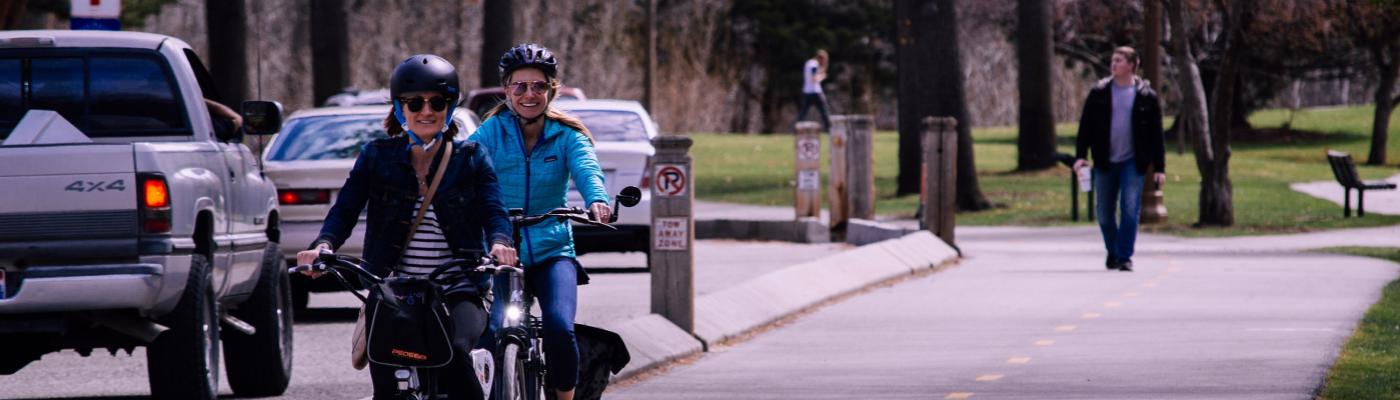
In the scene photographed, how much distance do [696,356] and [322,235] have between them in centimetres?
577

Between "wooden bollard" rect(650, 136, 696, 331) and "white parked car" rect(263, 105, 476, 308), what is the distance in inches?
88.9

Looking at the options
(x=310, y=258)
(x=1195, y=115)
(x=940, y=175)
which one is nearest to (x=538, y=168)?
(x=310, y=258)

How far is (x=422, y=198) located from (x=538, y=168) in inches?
39.9

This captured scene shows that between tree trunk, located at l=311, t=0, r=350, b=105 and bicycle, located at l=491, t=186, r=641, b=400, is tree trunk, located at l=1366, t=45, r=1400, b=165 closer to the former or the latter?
tree trunk, located at l=311, t=0, r=350, b=105

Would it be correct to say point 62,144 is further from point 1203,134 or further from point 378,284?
point 1203,134

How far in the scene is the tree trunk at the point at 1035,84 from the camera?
31875 mm

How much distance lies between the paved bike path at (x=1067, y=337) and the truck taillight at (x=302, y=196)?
3057 millimetres

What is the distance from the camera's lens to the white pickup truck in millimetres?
8258

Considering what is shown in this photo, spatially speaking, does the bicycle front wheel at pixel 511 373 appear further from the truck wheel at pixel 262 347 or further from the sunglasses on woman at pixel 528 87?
the truck wheel at pixel 262 347

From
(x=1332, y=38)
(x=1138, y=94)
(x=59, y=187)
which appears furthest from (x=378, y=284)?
(x=1332, y=38)

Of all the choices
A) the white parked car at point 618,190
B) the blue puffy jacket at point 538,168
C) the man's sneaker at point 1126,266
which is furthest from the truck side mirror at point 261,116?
the man's sneaker at point 1126,266

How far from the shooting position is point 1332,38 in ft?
153

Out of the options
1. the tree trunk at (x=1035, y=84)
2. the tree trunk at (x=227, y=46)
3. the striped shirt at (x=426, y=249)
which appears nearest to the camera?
the striped shirt at (x=426, y=249)

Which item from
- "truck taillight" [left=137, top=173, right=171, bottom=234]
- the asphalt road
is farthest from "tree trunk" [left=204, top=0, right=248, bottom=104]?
"truck taillight" [left=137, top=173, right=171, bottom=234]
